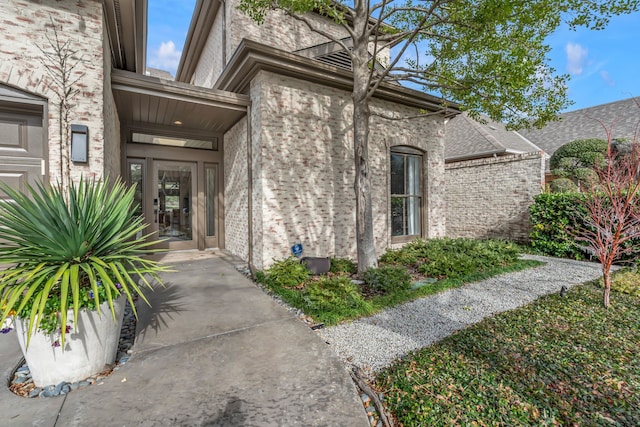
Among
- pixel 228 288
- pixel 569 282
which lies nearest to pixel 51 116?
pixel 228 288

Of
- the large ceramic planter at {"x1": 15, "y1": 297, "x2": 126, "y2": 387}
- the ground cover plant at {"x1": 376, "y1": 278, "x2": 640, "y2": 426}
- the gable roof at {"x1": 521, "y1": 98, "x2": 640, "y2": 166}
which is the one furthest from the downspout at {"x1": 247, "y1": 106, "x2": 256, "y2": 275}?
the gable roof at {"x1": 521, "y1": 98, "x2": 640, "y2": 166}

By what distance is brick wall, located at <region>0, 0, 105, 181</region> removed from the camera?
3.49m

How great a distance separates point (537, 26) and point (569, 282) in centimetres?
471

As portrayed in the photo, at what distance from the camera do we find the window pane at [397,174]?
750 centimetres

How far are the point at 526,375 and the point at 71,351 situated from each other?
371 centimetres

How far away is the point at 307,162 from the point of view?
5.90 m

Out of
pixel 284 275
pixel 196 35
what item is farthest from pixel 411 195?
pixel 196 35

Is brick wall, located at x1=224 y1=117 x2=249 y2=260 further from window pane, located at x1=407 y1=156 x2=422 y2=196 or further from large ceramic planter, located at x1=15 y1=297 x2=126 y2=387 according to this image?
window pane, located at x1=407 y1=156 x2=422 y2=196

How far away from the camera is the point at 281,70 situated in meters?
5.41

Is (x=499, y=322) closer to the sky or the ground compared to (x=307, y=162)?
closer to the ground

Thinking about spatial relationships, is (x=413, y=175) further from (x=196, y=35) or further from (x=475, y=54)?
(x=196, y=35)

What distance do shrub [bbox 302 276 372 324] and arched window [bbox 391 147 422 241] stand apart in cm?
375

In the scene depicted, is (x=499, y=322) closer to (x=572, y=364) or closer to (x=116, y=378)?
(x=572, y=364)

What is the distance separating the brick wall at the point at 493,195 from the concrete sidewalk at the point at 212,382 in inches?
333
